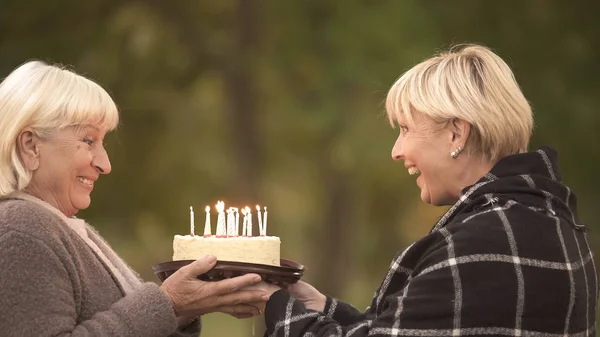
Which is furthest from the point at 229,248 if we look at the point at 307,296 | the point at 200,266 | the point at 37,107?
the point at 37,107

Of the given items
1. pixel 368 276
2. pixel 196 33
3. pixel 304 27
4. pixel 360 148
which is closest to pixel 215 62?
pixel 196 33

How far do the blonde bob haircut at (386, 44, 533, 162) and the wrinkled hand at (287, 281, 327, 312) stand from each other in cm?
62

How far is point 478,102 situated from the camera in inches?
93.0

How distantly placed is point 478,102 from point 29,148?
1189 millimetres

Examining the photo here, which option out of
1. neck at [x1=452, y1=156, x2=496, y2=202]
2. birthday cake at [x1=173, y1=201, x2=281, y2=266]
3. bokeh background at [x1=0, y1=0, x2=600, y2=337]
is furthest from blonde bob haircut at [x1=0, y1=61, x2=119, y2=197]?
bokeh background at [x1=0, y1=0, x2=600, y2=337]

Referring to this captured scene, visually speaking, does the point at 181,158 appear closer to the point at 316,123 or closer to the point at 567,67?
the point at 316,123

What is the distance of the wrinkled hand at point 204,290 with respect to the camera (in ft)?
7.83

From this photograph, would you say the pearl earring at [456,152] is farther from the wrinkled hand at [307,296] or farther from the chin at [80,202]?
the chin at [80,202]

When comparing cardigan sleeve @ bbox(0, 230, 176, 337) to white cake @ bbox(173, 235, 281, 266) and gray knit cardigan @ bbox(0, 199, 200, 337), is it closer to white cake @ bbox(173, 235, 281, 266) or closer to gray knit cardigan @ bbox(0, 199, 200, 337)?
gray knit cardigan @ bbox(0, 199, 200, 337)

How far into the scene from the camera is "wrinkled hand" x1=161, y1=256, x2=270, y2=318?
7.83 ft

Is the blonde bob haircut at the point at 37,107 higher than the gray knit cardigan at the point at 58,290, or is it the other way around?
the blonde bob haircut at the point at 37,107

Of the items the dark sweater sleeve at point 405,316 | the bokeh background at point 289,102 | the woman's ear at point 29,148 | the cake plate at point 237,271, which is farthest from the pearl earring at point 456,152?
the bokeh background at point 289,102

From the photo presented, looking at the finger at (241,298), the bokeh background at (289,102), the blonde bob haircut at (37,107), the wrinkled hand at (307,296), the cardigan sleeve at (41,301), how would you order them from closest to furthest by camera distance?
the cardigan sleeve at (41,301) < the blonde bob haircut at (37,107) < the finger at (241,298) < the wrinkled hand at (307,296) < the bokeh background at (289,102)

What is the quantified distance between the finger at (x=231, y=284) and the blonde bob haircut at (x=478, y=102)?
24.2 inches
